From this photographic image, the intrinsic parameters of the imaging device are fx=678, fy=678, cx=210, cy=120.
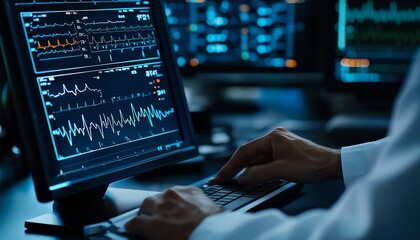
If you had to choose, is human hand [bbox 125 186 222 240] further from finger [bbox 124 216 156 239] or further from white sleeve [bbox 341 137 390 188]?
white sleeve [bbox 341 137 390 188]

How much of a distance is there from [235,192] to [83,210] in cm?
23

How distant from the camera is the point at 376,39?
1.96 m

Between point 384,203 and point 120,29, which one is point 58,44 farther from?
point 384,203

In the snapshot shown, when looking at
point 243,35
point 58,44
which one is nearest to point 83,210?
point 58,44

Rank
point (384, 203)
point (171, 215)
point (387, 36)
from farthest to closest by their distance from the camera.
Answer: point (387, 36), point (171, 215), point (384, 203)

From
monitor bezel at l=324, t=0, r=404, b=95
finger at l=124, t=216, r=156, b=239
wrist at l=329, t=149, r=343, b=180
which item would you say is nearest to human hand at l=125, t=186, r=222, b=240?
finger at l=124, t=216, r=156, b=239

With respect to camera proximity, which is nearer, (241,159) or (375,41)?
(241,159)

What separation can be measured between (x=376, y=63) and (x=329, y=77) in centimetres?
14

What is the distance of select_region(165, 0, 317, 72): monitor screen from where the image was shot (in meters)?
2.03

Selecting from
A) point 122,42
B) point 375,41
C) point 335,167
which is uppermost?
point 122,42

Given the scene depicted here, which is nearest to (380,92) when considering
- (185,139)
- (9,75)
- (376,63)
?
(376,63)

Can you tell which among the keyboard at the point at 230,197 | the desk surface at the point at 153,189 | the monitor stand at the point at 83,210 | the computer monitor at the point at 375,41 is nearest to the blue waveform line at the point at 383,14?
the computer monitor at the point at 375,41

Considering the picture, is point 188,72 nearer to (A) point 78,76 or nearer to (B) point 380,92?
(B) point 380,92

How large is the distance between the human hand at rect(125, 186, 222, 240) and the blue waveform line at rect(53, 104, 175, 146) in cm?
16
